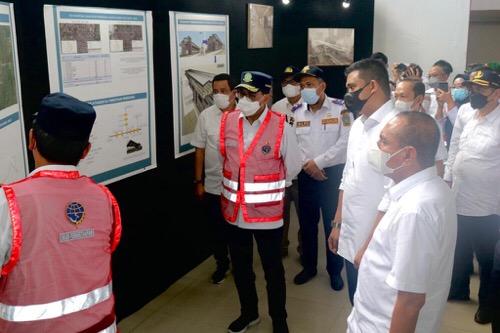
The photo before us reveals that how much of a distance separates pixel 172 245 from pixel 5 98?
195 cm

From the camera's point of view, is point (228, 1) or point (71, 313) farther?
point (228, 1)

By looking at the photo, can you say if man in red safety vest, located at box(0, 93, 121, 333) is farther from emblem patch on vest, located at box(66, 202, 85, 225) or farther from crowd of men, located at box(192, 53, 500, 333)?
crowd of men, located at box(192, 53, 500, 333)

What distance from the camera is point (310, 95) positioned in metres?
3.73

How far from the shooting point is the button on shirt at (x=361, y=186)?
2562 millimetres

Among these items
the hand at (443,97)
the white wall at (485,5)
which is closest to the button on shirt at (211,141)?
the hand at (443,97)

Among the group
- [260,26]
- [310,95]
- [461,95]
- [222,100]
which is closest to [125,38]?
[222,100]

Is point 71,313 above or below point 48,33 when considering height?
below

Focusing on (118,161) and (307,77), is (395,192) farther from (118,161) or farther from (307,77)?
(307,77)

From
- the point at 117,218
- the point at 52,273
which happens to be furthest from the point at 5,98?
the point at 52,273

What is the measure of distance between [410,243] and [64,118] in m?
1.15

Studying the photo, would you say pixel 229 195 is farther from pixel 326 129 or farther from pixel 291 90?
pixel 291 90

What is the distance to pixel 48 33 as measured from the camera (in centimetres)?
253

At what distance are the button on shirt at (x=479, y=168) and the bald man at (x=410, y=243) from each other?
5.53 ft

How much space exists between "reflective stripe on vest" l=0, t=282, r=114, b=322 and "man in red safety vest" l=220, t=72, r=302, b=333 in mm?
1397
